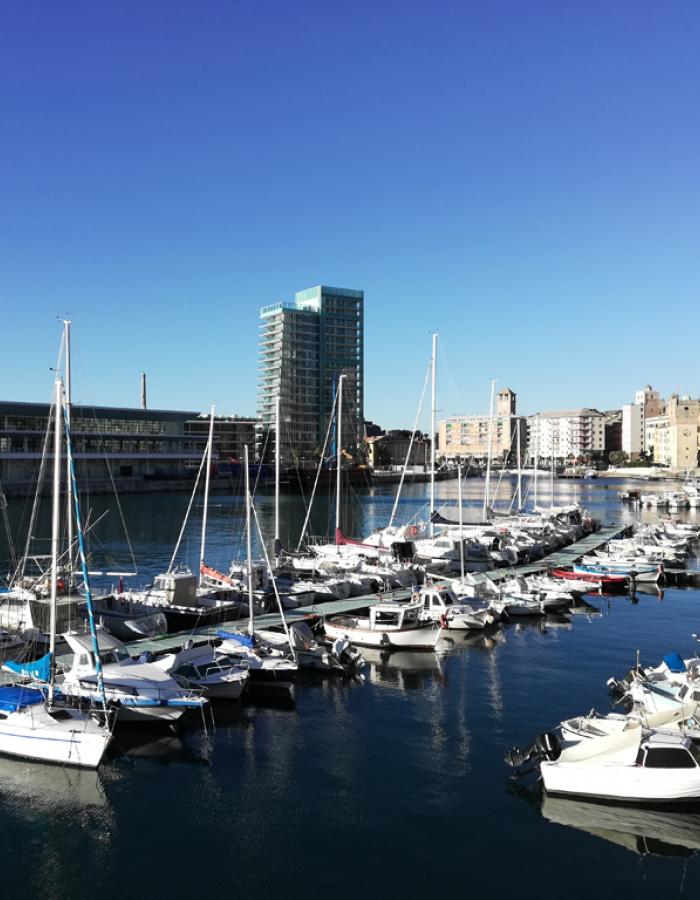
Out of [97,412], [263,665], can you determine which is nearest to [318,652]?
[263,665]

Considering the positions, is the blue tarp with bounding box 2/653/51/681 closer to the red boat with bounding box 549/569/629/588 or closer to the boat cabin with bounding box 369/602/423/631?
the boat cabin with bounding box 369/602/423/631

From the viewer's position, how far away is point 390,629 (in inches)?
1249

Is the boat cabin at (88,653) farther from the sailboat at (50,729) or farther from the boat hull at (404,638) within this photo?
the boat hull at (404,638)

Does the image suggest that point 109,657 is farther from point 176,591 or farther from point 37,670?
point 176,591

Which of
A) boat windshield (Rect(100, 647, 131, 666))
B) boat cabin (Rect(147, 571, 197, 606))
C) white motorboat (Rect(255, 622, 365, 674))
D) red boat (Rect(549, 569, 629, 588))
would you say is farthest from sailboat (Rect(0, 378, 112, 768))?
red boat (Rect(549, 569, 629, 588))

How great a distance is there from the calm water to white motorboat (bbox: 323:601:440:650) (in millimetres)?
3641

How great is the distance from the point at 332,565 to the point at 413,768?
86.7 ft

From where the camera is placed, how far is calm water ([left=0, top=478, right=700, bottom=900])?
15.1 metres

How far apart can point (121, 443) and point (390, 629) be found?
5233 inches

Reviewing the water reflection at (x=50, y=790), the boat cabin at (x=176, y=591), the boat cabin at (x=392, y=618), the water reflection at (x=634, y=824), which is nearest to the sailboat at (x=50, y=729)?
the water reflection at (x=50, y=790)

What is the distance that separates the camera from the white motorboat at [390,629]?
104 ft

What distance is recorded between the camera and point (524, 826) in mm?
17062

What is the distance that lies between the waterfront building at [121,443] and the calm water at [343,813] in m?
105

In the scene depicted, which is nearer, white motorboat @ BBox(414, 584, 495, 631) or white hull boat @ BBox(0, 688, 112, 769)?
white hull boat @ BBox(0, 688, 112, 769)
